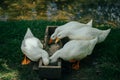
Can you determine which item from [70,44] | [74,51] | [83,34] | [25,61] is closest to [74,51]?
[74,51]

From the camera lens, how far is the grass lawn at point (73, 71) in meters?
6.10

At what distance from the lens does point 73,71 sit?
6.24 m

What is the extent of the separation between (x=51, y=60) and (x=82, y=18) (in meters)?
2.66

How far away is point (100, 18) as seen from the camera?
27.5 feet

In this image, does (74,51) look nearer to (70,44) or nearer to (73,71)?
(70,44)

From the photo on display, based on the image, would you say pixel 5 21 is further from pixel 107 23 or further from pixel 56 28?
pixel 107 23

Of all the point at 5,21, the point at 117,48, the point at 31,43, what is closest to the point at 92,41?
the point at 117,48

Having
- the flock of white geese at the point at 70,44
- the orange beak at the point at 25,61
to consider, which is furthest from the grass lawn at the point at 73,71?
the flock of white geese at the point at 70,44

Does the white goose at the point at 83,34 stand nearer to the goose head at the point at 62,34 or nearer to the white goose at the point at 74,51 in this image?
the goose head at the point at 62,34

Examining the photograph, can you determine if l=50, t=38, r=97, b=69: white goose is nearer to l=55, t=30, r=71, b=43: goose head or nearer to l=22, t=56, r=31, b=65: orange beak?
l=55, t=30, r=71, b=43: goose head

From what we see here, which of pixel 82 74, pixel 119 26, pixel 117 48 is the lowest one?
pixel 82 74

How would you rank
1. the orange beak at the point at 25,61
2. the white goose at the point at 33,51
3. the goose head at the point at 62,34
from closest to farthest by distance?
the white goose at the point at 33,51
the orange beak at the point at 25,61
the goose head at the point at 62,34

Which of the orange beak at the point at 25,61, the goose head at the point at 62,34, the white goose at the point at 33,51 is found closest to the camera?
the white goose at the point at 33,51

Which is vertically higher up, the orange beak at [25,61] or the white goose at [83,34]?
the white goose at [83,34]
